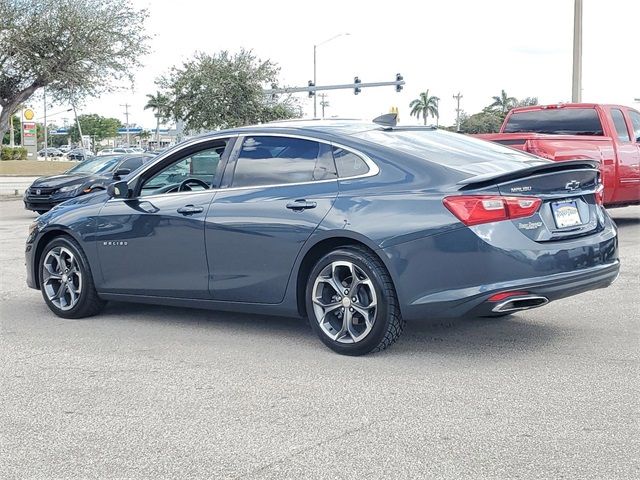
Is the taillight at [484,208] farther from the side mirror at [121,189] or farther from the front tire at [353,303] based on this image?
the side mirror at [121,189]

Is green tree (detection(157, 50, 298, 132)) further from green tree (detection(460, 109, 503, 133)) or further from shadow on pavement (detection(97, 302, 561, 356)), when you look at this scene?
shadow on pavement (detection(97, 302, 561, 356))

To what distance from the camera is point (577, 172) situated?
6.14 meters

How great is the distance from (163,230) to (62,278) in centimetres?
133

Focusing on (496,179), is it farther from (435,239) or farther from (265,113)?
(265,113)

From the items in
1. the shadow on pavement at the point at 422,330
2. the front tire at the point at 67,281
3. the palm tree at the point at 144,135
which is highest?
the palm tree at the point at 144,135

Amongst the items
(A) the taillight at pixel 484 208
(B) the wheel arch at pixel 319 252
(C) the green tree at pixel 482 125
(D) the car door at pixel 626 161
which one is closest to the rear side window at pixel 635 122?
(D) the car door at pixel 626 161

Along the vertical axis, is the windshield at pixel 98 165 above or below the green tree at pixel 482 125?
below

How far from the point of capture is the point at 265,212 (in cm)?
646

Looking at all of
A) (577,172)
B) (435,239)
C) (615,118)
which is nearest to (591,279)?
(577,172)

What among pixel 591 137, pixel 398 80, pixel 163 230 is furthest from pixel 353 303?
pixel 398 80

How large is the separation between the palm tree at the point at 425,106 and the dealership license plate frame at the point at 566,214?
402 ft

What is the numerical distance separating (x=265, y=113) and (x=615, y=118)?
3683 cm

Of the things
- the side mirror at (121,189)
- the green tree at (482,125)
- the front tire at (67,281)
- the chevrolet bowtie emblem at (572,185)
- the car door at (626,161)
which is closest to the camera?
the chevrolet bowtie emblem at (572,185)

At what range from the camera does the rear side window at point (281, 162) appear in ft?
21.1
